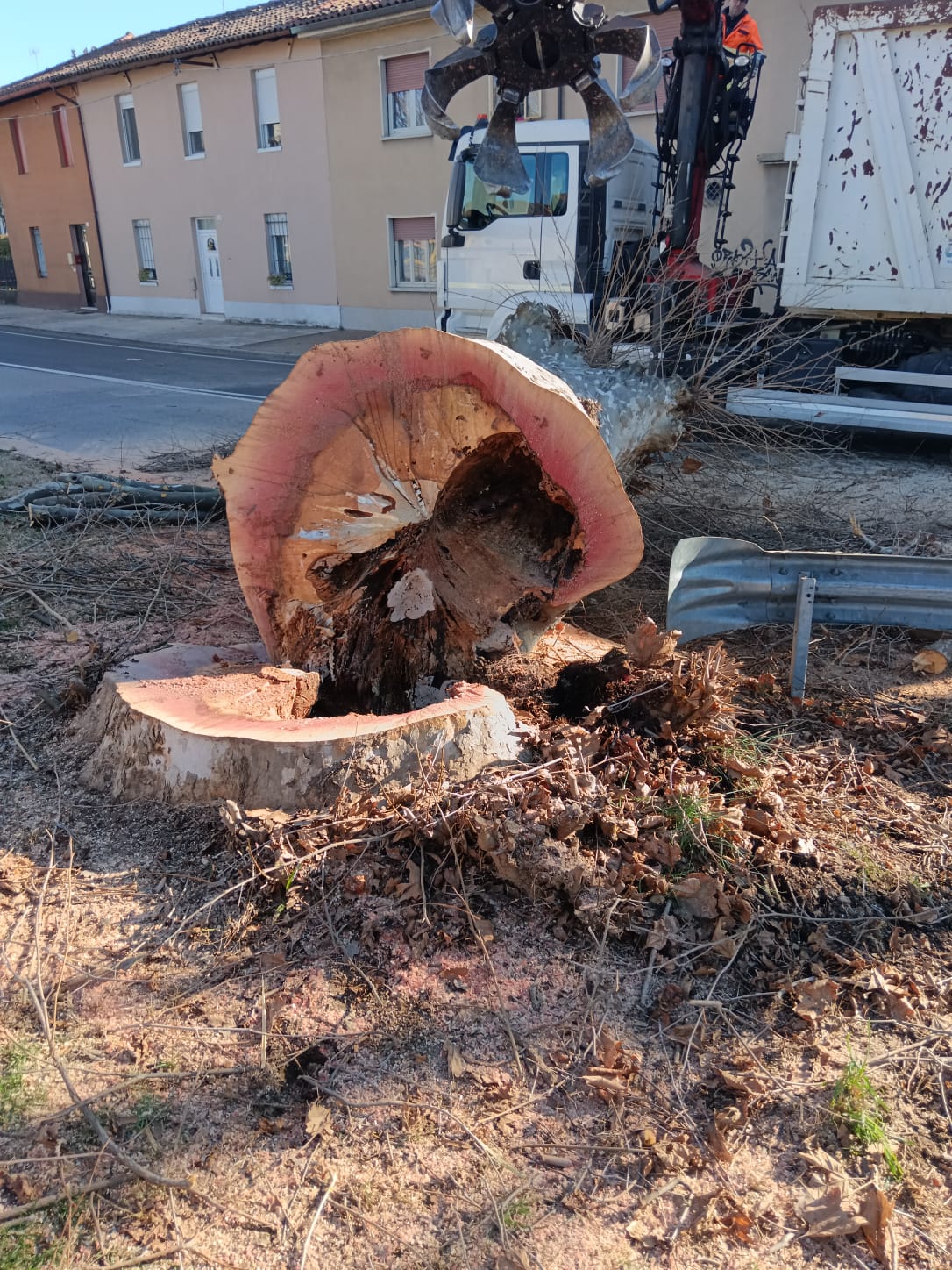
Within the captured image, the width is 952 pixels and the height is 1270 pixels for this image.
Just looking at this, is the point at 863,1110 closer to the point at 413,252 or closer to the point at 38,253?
the point at 413,252

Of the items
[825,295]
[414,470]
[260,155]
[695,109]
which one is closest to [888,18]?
[695,109]

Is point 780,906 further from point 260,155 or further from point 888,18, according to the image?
point 260,155

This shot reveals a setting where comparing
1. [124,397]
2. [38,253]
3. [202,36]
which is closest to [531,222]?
[124,397]

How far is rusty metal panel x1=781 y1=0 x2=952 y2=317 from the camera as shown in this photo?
283 inches

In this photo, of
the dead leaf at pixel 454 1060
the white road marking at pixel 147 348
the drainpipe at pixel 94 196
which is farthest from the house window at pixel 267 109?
the dead leaf at pixel 454 1060

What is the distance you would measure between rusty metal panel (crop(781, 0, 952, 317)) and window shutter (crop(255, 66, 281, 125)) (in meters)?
15.7

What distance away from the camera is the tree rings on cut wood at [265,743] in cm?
232

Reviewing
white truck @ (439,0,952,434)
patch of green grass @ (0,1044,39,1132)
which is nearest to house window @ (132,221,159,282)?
white truck @ (439,0,952,434)

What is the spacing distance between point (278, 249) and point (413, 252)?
447 cm

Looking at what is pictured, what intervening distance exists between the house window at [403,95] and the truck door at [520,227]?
1003 centimetres

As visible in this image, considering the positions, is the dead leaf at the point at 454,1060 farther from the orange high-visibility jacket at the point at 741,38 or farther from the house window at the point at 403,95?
the house window at the point at 403,95

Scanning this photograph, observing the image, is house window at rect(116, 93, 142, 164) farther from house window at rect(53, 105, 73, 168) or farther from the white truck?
the white truck

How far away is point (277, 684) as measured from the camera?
8.79 ft

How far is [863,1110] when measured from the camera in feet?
5.78
